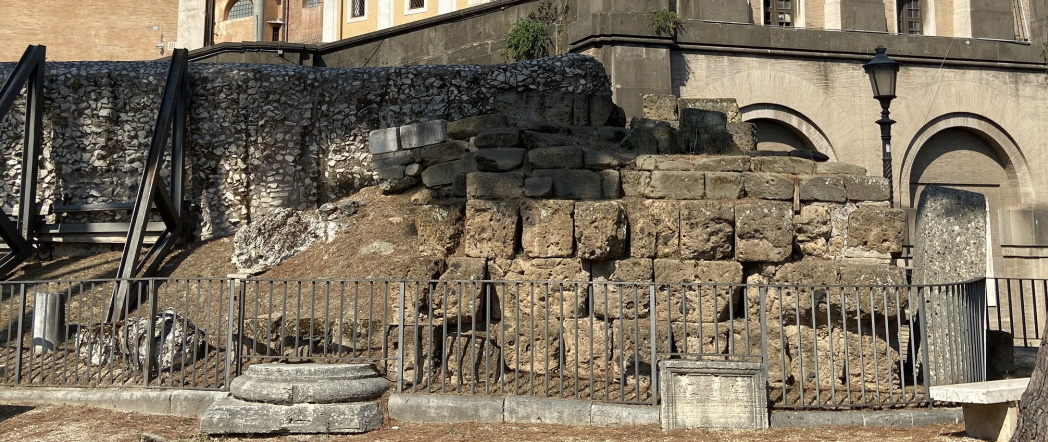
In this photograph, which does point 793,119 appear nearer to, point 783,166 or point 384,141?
point 783,166

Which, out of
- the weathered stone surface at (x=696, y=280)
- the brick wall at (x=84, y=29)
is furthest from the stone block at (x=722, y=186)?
the brick wall at (x=84, y=29)

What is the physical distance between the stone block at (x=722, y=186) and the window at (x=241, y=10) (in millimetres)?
28510

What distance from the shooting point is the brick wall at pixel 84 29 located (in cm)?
2975

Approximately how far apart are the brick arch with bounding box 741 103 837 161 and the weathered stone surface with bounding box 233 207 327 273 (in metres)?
7.77

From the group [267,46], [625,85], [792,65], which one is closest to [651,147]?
[625,85]

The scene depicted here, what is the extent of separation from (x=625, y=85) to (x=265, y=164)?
557 centimetres

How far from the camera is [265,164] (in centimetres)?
1317

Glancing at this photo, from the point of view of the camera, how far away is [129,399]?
8102 millimetres

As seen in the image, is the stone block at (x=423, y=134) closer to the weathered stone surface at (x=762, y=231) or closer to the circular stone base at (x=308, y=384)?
the weathered stone surface at (x=762, y=231)

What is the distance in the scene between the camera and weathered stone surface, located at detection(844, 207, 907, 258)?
352 inches

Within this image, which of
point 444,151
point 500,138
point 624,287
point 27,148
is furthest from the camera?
point 27,148

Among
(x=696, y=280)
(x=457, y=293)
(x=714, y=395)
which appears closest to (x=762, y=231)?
(x=696, y=280)

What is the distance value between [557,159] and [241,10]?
28474 mm

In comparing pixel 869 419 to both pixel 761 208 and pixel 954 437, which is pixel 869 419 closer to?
pixel 954 437
